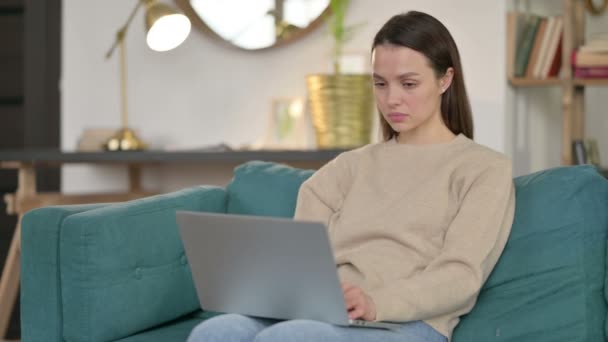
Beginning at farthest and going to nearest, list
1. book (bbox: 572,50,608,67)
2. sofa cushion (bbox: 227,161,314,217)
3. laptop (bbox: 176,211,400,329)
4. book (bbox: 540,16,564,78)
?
1. book (bbox: 540,16,564,78)
2. book (bbox: 572,50,608,67)
3. sofa cushion (bbox: 227,161,314,217)
4. laptop (bbox: 176,211,400,329)

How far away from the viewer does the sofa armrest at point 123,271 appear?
6.84 ft

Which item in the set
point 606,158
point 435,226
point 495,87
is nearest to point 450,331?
point 435,226

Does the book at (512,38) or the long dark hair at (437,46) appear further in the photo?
the book at (512,38)

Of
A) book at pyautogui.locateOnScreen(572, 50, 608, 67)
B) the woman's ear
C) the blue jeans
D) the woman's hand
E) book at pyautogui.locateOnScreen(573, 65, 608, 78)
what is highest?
book at pyautogui.locateOnScreen(572, 50, 608, 67)

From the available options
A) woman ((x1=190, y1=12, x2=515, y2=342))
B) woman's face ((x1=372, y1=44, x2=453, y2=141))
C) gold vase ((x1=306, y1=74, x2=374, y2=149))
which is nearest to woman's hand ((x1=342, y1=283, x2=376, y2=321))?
woman ((x1=190, y1=12, x2=515, y2=342))

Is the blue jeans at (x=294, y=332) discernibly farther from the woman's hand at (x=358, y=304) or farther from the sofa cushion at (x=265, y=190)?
the sofa cushion at (x=265, y=190)

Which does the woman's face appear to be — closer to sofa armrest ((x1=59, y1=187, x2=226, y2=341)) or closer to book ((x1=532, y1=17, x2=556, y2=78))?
sofa armrest ((x1=59, y1=187, x2=226, y2=341))

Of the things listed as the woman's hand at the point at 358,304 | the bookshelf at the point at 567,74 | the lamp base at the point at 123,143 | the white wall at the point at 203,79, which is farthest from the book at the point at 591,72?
the woman's hand at the point at 358,304

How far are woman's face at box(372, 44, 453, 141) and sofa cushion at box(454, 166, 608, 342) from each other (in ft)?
0.89

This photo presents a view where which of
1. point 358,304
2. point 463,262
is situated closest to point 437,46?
point 463,262

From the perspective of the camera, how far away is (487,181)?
75.1 inches

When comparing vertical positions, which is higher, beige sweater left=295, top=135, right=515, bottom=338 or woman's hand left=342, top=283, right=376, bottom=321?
beige sweater left=295, top=135, right=515, bottom=338

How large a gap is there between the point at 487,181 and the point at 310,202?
396 millimetres

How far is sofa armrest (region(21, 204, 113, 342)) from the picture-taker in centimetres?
211
